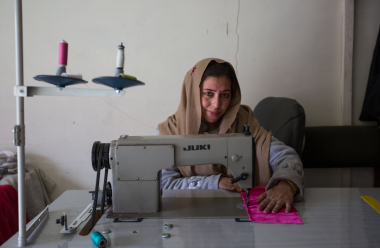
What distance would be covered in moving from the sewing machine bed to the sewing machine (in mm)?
21

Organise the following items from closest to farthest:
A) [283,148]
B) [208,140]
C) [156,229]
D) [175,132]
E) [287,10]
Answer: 1. [156,229]
2. [208,140]
3. [283,148]
4. [175,132]
5. [287,10]

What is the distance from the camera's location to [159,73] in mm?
2359

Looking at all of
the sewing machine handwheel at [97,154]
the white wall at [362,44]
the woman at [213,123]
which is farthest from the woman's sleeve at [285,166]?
the white wall at [362,44]

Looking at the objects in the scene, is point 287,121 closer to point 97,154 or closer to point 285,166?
point 285,166

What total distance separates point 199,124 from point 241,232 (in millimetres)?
769

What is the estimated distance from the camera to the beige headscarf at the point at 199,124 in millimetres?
1458

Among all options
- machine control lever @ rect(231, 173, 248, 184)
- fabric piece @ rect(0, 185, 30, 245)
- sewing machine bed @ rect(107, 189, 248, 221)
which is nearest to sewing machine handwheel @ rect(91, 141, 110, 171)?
sewing machine bed @ rect(107, 189, 248, 221)

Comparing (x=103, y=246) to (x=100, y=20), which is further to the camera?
(x=100, y=20)

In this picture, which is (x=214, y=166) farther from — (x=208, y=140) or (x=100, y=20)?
(x=100, y=20)

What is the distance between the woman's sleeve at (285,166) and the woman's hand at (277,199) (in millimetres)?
38

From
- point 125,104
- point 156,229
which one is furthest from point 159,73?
point 156,229

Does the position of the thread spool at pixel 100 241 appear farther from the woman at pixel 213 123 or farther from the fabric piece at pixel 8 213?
the fabric piece at pixel 8 213

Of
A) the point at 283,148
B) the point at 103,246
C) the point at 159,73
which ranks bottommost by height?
the point at 103,246

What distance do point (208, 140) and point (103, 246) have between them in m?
0.47
